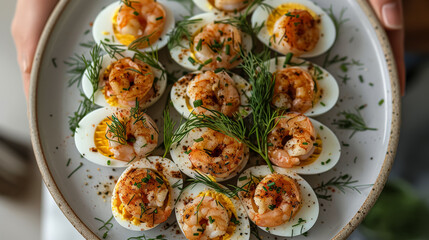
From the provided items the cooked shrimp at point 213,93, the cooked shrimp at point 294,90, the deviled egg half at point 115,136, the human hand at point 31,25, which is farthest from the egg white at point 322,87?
the human hand at point 31,25

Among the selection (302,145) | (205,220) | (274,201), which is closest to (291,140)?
(302,145)

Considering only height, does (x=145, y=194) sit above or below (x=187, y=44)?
below

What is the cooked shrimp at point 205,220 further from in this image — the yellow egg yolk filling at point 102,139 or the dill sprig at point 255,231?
the yellow egg yolk filling at point 102,139

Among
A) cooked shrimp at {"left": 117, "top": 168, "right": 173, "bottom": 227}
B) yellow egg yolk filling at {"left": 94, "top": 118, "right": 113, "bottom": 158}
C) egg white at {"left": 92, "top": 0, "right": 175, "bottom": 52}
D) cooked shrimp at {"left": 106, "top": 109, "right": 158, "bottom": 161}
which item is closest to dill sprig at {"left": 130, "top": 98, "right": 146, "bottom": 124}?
cooked shrimp at {"left": 106, "top": 109, "right": 158, "bottom": 161}

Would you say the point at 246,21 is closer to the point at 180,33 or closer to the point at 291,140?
the point at 180,33

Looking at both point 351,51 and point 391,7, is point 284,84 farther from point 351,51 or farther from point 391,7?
point 391,7

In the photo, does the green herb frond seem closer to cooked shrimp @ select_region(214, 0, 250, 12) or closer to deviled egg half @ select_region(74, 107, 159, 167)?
deviled egg half @ select_region(74, 107, 159, 167)

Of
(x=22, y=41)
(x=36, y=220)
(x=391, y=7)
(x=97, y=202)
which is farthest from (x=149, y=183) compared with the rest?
(x=36, y=220)
